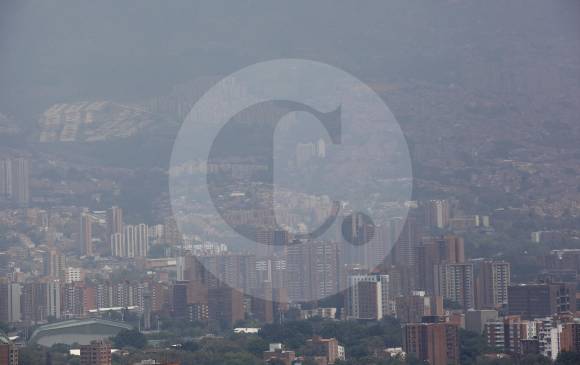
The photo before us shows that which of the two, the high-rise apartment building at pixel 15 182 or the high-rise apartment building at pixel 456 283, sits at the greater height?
the high-rise apartment building at pixel 15 182

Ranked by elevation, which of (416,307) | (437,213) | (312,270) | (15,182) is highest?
(15,182)

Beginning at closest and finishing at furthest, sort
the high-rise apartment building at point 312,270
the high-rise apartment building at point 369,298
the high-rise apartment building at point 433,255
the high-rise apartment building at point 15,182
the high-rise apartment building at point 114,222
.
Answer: the high-rise apartment building at point 369,298
the high-rise apartment building at point 433,255
the high-rise apartment building at point 312,270
the high-rise apartment building at point 114,222
the high-rise apartment building at point 15,182

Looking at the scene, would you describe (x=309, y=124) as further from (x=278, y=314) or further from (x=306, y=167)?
(x=278, y=314)

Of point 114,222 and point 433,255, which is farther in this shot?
point 114,222

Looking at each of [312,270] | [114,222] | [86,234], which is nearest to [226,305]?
[312,270]

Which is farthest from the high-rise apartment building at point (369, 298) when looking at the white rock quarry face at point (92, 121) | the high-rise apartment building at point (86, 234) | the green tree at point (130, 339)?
the white rock quarry face at point (92, 121)

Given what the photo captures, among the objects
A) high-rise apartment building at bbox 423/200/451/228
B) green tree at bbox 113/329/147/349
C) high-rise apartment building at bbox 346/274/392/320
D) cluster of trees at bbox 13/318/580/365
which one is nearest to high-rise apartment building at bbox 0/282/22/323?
cluster of trees at bbox 13/318/580/365

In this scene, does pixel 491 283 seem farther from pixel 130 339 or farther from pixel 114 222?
pixel 114 222

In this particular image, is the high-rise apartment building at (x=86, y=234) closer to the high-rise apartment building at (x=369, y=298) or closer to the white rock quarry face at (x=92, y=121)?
the white rock quarry face at (x=92, y=121)

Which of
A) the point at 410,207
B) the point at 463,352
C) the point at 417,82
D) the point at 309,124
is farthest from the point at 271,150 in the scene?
the point at 463,352

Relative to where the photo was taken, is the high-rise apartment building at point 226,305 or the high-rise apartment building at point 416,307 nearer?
the high-rise apartment building at point 416,307

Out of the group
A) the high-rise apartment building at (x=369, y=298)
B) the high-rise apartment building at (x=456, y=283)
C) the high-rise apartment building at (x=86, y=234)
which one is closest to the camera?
the high-rise apartment building at (x=369, y=298)

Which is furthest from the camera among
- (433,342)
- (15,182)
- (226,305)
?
(15,182)
